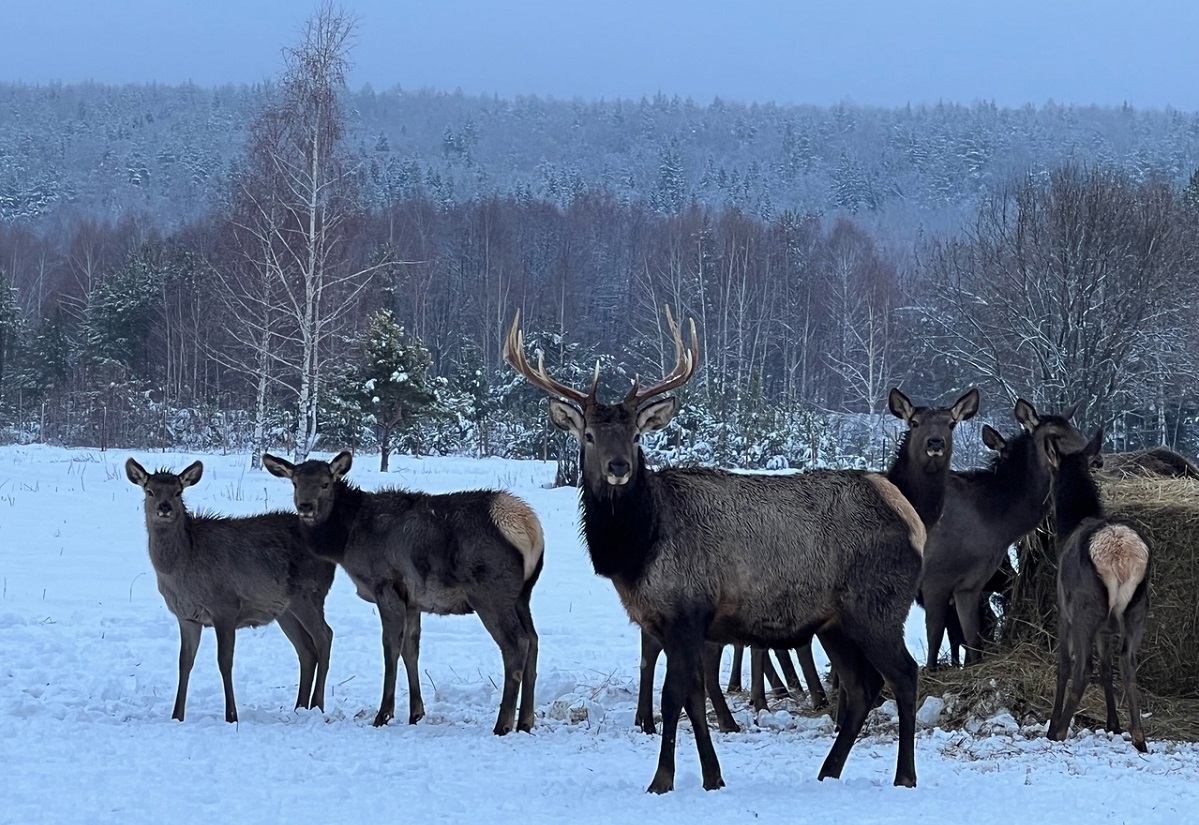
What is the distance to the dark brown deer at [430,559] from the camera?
10.4 m

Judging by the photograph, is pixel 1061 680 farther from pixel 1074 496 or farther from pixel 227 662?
pixel 227 662

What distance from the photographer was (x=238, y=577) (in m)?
11.1

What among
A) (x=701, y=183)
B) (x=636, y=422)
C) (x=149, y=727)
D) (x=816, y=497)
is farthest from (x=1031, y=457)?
(x=701, y=183)

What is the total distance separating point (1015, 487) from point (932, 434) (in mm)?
1344

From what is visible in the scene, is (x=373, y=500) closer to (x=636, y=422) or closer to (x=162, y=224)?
(x=636, y=422)

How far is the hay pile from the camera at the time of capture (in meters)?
10.3

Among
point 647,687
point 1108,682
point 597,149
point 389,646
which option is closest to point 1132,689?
point 1108,682

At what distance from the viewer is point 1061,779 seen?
320 inches

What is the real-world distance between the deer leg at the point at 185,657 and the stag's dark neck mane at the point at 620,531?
3875 millimetres

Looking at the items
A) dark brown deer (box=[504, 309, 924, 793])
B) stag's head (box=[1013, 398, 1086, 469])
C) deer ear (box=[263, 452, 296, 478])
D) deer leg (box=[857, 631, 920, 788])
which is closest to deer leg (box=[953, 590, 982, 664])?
stag's head (box=[1013, 398, 1086, 469])

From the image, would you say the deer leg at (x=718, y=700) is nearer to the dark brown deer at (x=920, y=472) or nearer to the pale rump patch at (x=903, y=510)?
the dark brown deer at (x=920, y=472)

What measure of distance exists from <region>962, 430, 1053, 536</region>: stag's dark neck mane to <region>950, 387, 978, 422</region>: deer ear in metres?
0.70

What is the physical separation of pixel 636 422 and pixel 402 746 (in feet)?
9.04

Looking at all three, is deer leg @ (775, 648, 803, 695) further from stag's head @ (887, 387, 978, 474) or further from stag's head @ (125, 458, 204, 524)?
stag's head @ (125, 458, 204, 524)
